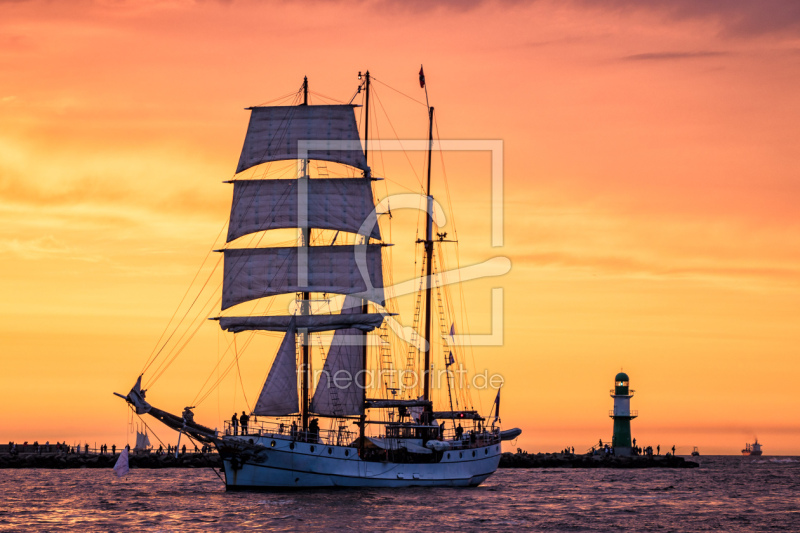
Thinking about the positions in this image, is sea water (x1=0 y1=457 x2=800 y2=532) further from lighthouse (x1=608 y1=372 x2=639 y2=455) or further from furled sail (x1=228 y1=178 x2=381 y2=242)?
lighthouse (x1=608 y1=372 x2=639 y2=455)

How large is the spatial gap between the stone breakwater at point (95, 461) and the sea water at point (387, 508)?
25841mm

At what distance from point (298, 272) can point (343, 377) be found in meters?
8.38

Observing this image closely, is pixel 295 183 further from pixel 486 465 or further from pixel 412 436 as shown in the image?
pixel 486 465

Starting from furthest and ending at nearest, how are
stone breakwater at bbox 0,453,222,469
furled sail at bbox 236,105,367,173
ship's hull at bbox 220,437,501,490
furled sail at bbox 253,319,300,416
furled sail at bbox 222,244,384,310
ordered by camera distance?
stone breakwater at bbox 0,453,222,469 < furled sail at bbox 236,105,367,173 < furled sail at bbox 222,244,384,310 < furled sail at bbox 253,319,300,416 < ship's hull at bbox 220,437,501,490

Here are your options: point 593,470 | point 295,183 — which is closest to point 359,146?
point 295,183

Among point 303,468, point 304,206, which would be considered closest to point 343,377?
point 303,468

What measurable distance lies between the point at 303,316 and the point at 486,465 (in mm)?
20261

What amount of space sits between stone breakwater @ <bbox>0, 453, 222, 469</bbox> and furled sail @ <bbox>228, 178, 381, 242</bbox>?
44554 mm

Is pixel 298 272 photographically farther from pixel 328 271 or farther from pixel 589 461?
pixel 589 461

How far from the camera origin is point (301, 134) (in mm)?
78688

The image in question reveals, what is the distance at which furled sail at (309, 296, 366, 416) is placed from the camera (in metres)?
76.7

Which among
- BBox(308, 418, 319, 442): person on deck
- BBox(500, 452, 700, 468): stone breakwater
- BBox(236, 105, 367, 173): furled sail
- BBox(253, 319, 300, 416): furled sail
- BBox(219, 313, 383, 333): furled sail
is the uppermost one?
BBox(236, 105, 367, 173): furled sail

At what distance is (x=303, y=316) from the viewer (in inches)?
3041

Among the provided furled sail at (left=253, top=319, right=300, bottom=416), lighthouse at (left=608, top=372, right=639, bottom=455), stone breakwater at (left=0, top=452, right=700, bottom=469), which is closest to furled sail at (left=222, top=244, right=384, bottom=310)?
furled sail at (left=253, top=319, right=300, bottom=416)
